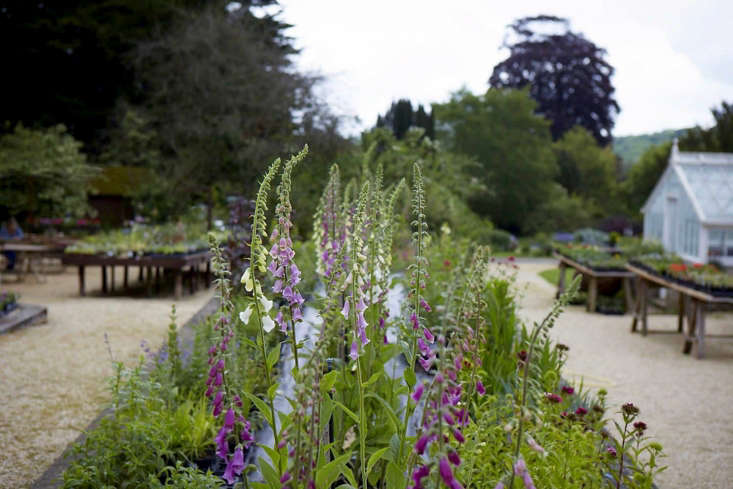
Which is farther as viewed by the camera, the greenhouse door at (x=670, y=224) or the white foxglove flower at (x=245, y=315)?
the greenhouse door at (x=670, y=224)

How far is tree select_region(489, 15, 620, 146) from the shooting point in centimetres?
3488

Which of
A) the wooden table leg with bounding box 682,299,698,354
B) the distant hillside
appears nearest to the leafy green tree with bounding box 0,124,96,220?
the wooden table leg with bounding box 682,299,698,354

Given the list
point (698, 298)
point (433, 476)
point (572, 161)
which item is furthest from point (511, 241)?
point (433, 476)

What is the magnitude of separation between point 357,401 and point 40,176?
12696mm

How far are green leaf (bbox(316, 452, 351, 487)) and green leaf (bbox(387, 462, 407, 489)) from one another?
16 cm

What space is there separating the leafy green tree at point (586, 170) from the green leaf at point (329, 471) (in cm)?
2726

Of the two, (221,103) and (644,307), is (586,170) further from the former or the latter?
(644,307)

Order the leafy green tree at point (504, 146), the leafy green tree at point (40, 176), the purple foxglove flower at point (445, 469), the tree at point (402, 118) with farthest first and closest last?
the leafy green tree at point (504, 146), the tree at point (402, 118), the leafy green tree at point (40, 176), the purple foxglove flower at point (445, 469)

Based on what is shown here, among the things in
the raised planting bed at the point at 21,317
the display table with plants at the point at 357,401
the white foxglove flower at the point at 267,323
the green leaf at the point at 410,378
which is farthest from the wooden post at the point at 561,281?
the white foxglove flower at the point at 267,323

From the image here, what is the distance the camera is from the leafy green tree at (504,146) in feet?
83.8

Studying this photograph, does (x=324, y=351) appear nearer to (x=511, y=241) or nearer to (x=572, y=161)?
(x=511, y=241)

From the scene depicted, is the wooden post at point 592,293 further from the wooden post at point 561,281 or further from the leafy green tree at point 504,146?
the leafy green tree at point 504,146

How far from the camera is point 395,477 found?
204 centimetres

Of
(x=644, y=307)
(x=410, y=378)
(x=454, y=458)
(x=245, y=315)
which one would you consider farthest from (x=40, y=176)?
(x=454, y=458)
